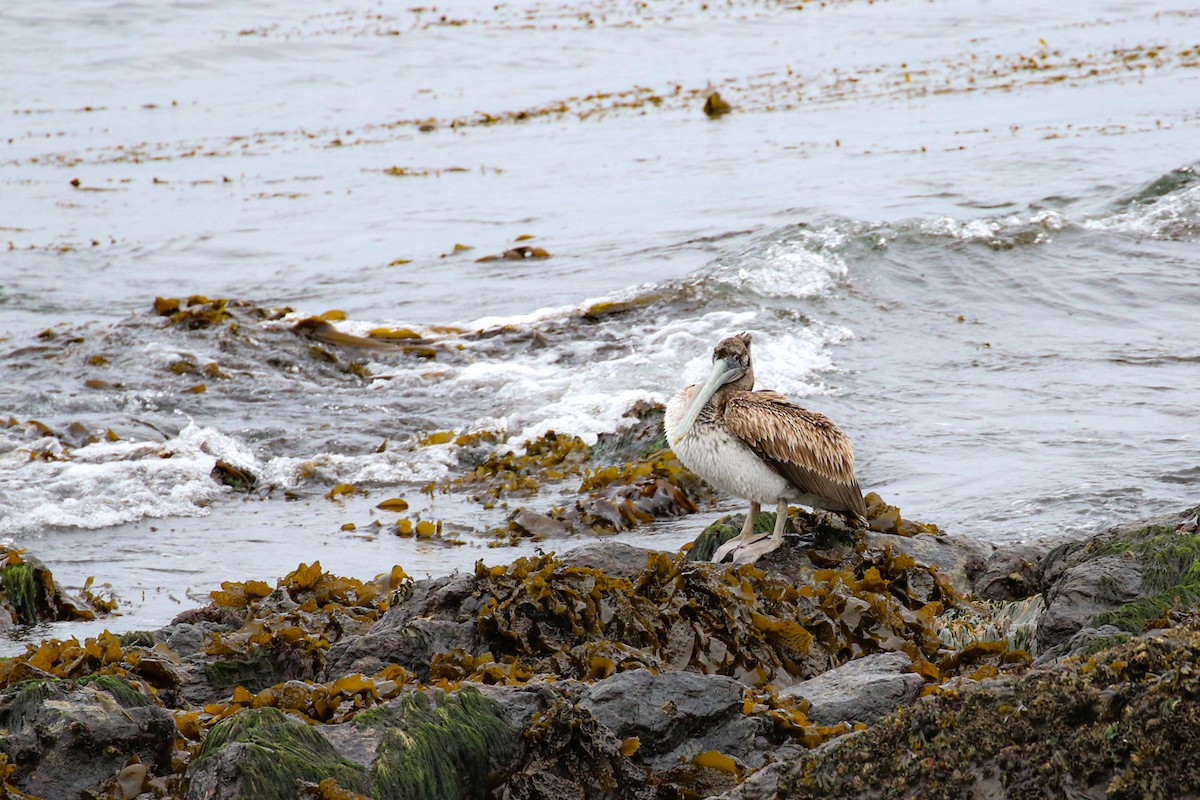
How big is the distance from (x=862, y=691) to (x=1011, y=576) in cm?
218

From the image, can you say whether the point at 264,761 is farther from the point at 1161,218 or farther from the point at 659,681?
the point at 1161,218

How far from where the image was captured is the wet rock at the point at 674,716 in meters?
3.54

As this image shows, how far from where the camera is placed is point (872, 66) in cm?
2906

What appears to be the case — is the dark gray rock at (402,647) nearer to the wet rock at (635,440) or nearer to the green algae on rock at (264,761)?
the green algae on rock at (264,761)

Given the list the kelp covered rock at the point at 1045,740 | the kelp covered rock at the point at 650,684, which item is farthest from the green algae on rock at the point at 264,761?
the kelp covered rock at the point at 1045,740

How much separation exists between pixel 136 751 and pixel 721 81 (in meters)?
26.7

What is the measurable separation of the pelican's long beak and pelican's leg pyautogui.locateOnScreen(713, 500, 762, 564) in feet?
1.60

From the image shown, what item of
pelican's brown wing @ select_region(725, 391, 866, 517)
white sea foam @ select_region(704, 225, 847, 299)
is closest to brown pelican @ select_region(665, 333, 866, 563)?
pelican's brown wing @ select_region(725, 391, 866, 517)

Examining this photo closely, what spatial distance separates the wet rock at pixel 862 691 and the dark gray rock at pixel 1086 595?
0.71 m

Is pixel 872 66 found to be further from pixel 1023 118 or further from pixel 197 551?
pixel 197 551

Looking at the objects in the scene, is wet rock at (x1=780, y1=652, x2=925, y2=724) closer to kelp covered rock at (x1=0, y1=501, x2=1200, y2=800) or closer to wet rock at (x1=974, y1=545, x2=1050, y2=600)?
kelp covered rock at (x1=0, y1=501, x2=1200, y2=800)

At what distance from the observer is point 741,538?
6234 millimetres

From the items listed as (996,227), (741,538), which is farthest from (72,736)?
(996,227)

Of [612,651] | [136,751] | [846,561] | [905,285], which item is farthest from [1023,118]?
[136,751]
